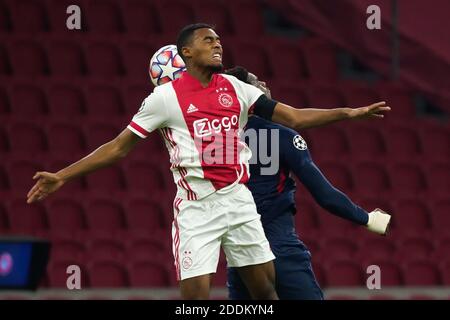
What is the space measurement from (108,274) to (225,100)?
3.92 meters

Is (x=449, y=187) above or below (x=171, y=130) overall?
above

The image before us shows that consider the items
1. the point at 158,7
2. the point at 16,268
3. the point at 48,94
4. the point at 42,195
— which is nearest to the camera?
the point at 42,195

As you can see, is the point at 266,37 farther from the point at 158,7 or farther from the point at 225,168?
the point at 225,168

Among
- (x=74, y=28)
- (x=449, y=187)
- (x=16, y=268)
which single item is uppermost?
(x=74, y=28)

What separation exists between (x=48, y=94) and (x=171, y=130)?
487 centimetres

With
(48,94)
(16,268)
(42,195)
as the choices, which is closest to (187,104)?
(42,195)

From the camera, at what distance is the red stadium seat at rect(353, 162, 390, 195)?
31.0 ft

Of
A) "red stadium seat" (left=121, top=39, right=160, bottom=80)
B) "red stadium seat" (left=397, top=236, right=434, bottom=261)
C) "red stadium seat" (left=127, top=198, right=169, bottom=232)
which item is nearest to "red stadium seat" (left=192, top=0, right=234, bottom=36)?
"red stadium seat" (left=121, top=39, right=160, bottom=80)

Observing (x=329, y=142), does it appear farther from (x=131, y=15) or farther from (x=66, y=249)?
(x=66, y=249)

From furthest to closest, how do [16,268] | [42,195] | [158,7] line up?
[158,7] < [16,268] < [42,195]

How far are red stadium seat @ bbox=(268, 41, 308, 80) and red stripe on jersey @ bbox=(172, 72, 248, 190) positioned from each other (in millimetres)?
5420

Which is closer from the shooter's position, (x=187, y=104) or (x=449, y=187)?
(x=187, y=104)

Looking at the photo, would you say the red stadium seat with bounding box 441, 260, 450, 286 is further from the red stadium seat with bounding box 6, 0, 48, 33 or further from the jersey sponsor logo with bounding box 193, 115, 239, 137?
the jersey sponsor logo with bounding box 193, 115, 239, 137

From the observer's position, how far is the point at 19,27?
9789mm
